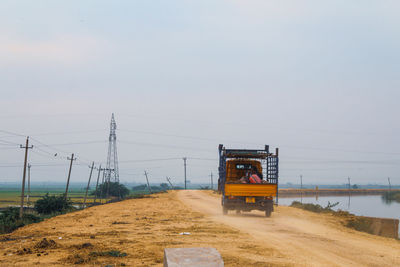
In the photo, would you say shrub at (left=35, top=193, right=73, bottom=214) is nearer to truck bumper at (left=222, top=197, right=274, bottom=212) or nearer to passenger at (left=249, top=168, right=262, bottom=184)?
truck bumper at (left=222, top=197, right=274, bottom=212)

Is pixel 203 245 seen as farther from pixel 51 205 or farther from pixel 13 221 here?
pixel 51 205

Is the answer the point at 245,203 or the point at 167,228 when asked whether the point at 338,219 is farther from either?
the point at 167,228

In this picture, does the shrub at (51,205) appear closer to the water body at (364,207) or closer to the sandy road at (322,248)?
the water body at (364,207)

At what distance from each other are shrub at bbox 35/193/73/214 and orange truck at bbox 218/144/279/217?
81.2 feet

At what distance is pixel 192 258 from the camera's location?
6211 mm

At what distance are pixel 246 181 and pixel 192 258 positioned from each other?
16.5 meters

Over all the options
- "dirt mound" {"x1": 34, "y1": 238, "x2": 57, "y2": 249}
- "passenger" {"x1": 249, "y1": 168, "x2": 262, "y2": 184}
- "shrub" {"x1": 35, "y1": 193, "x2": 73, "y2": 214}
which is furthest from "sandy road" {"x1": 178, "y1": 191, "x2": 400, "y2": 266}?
"shrub" {"x1": 35, "y1": 193, "x2": 73, "y2": 214}

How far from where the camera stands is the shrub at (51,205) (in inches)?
1677

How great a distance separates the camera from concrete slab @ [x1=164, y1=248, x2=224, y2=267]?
602 cm

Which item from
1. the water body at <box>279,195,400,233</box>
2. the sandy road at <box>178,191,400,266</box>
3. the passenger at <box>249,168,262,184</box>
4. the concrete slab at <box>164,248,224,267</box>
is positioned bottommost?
the water body at <box>279,195,400,233</box>

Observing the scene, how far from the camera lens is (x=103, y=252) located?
10703 millimetres

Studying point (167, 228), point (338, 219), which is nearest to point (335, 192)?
point (338, 219)

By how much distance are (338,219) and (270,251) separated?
13.2m

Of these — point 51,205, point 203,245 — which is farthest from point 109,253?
point 51,205
